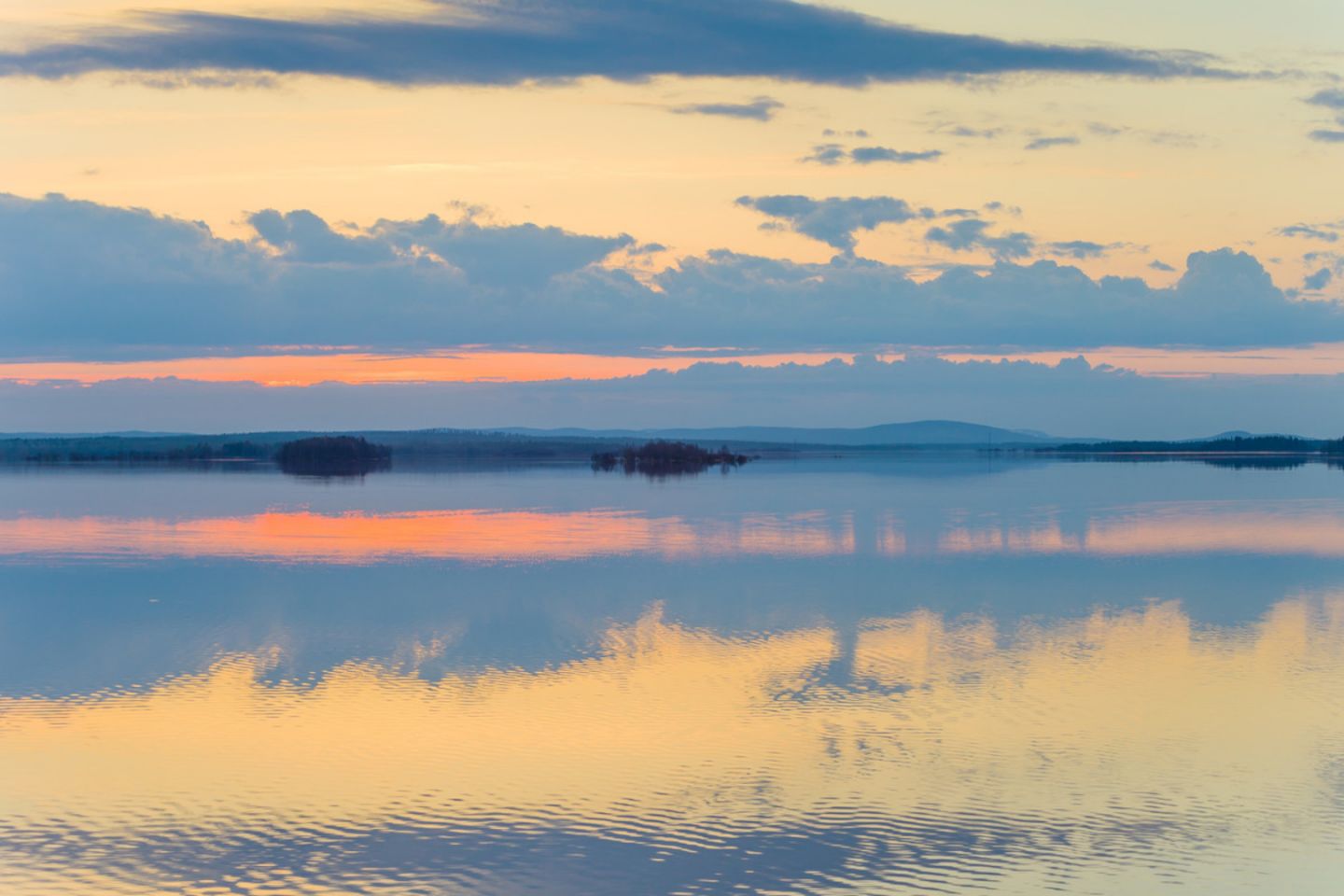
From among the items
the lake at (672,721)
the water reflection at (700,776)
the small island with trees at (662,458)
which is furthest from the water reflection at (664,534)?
the small island with trees at (662,458)

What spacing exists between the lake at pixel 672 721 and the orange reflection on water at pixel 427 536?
0.40 metres

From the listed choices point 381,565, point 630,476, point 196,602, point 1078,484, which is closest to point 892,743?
point 196,602

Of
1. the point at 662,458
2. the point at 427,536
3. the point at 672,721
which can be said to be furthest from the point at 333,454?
the point at 672,721

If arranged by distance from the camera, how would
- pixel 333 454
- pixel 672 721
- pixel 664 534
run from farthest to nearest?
pixel 333 454
pixel 664 534
pixel 672 721

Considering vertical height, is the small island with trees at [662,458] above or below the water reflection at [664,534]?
below

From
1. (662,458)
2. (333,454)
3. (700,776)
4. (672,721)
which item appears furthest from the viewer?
(333,454)

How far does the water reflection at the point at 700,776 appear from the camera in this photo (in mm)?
9172

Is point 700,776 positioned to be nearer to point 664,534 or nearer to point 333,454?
point 664,534

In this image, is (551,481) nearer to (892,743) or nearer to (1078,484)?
(1078,484)

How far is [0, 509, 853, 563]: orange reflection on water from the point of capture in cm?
2747

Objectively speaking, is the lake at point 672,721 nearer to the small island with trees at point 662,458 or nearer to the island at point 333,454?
the small island with trees at point 662,458

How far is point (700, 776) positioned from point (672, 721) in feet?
5.92

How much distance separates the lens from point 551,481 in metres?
61.6

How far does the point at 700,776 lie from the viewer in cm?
1115
